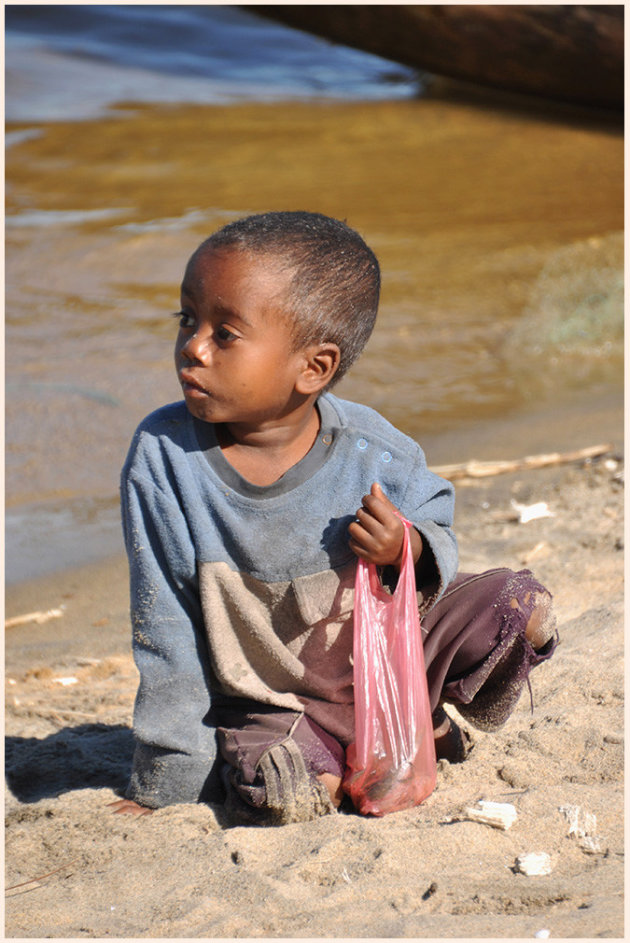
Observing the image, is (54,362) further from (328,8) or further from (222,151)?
(328,8)

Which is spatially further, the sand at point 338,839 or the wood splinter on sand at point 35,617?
the wood splinter on sand at point 35,617

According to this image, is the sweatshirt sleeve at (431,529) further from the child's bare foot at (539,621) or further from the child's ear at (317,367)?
the child's ear at (317,367)

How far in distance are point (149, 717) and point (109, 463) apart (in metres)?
2.61

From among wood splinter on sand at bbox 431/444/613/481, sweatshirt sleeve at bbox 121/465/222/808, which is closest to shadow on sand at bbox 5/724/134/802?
sweatshirt sleeve at bbox 121/465/222/808

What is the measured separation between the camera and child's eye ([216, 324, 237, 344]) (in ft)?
7.14

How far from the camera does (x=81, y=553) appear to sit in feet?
13.6

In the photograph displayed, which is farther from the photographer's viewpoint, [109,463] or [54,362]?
[54,362]

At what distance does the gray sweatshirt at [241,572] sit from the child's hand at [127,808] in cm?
3

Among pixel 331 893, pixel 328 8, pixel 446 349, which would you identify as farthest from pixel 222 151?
pixel 331 893

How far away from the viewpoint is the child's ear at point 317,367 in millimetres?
2273

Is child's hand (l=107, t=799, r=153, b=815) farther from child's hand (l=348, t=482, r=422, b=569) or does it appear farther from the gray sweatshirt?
child's hand (l=348, t=482, r=422, b=569)

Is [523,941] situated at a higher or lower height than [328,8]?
lower

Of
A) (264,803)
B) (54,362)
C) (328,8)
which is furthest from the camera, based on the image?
(328,8)

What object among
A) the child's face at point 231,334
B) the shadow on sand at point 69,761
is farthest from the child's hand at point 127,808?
the child's face at point 231,334
